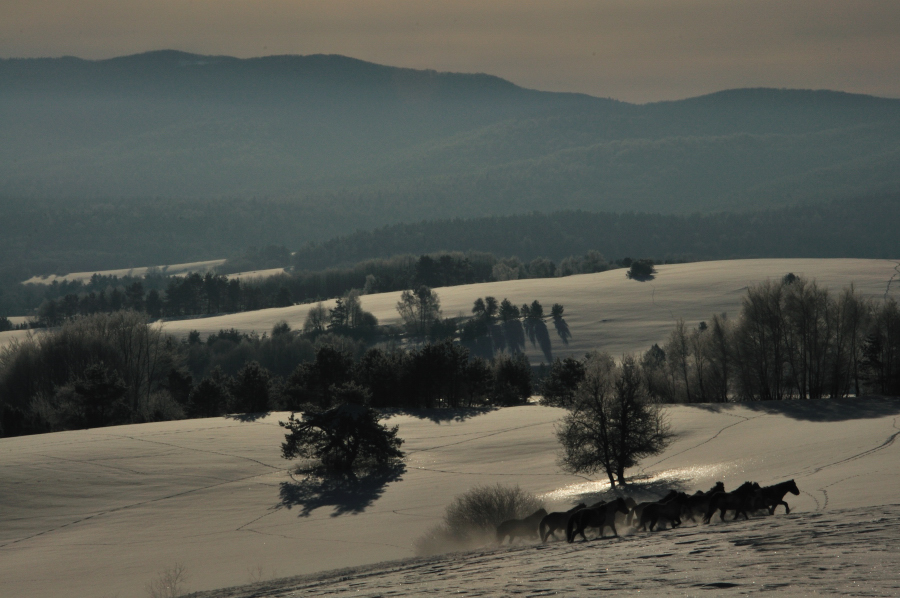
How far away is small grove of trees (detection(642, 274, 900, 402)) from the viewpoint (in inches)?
2606

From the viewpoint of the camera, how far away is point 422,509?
34594mm

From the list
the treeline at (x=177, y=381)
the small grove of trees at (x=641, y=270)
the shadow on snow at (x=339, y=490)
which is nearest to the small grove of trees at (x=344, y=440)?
the shadow on snow at (x=339, y=490)

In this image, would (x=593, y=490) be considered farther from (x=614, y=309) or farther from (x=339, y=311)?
(x=339, y=311)

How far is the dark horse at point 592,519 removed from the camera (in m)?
21.9

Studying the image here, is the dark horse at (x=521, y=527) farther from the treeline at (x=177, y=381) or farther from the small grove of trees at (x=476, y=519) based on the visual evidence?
the treeline at (x=177, y=381)

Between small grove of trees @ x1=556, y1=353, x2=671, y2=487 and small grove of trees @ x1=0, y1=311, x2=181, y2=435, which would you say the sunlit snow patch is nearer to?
small grove of trees @ x1=556, y1=353, x2=671, y2=487

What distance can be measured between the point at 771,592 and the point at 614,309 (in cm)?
13773

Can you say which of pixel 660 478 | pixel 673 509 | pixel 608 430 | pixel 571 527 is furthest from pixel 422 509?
pixel 673 509

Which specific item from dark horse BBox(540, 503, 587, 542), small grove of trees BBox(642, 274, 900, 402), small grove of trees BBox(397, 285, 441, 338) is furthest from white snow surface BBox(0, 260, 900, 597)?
small grove of trees BBox(397, 285, 441, 338)

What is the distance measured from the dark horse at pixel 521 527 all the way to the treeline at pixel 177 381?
24067 mm

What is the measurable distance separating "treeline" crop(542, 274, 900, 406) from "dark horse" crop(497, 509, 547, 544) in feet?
143

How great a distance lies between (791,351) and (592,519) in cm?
5325

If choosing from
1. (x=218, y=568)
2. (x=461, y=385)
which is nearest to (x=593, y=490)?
(x=218, y=568)

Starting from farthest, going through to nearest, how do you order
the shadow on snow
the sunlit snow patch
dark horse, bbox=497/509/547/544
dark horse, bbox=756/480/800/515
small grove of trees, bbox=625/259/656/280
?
small grove of trees, bbox=625/259/656/280 → the shadow on snow → the sunlit snow patch → dark horse, bbox=497/509/547/544 → dark horse, bbox=756/480/800/515
